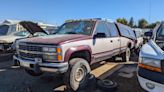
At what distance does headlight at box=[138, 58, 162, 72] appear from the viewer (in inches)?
124

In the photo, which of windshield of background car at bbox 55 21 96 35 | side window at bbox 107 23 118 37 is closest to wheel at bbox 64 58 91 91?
windshield of background car at bbox 55 21 96 35

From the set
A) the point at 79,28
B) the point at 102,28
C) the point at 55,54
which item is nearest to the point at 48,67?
the point at 55,54

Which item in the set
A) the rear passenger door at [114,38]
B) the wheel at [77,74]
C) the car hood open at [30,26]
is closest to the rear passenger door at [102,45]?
the rear passenger door at [114,38]

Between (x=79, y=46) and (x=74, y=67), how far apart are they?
1.89 ft

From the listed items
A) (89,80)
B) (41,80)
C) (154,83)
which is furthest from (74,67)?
(154,83)

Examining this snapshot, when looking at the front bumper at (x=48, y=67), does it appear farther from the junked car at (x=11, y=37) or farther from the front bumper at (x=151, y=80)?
the junked car at (x=11, y=37)

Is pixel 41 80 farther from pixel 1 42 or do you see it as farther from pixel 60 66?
pixel 1 42

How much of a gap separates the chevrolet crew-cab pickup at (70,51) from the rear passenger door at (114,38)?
21cm

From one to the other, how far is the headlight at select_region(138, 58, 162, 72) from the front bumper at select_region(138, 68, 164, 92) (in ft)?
0.21

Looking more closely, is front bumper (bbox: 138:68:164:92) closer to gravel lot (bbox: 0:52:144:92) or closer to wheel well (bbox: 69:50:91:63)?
gravel lot (bbox: 0:52:144:92)

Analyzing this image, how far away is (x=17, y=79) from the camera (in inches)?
236

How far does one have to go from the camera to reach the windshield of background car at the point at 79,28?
5.79 metres

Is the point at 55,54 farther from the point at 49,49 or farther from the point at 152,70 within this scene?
the point at 152,70

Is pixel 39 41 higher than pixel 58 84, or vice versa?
pixel 39 41
